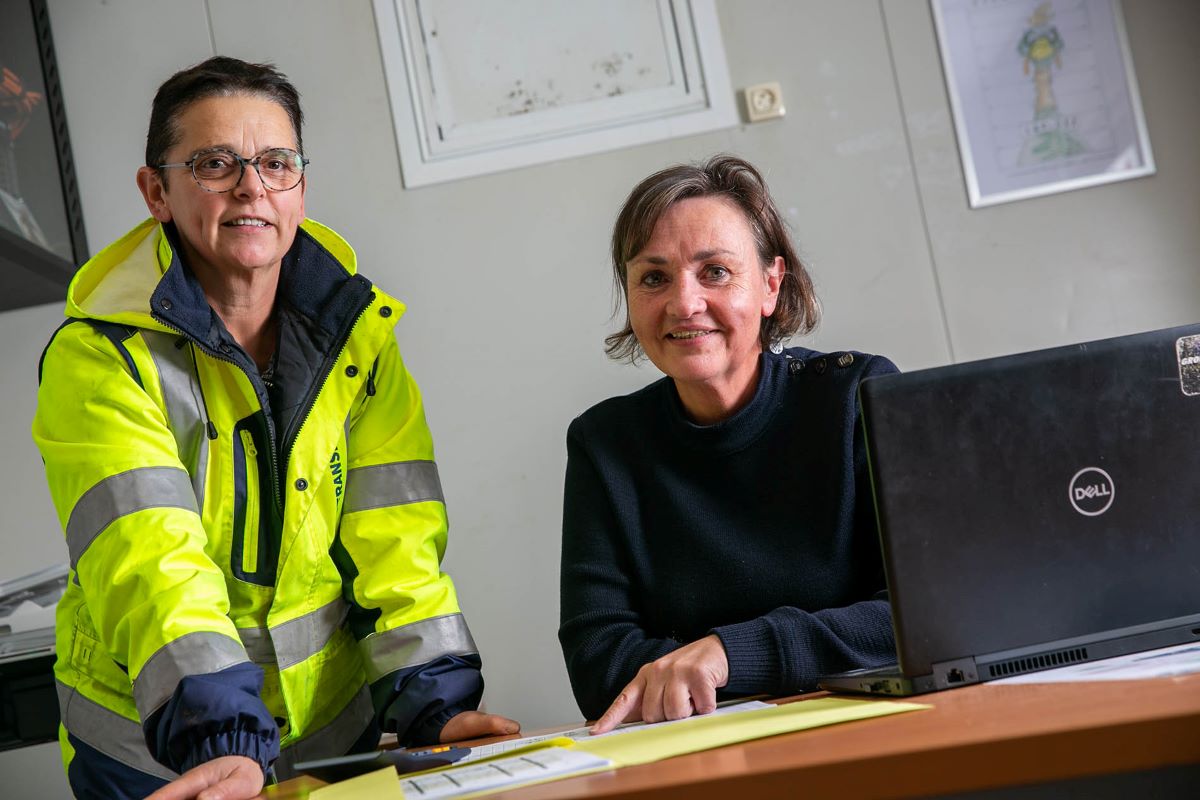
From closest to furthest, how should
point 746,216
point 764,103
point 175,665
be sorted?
point 175,665 → point 746,216 → point 764,103

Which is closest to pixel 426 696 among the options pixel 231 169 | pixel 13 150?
pixel 231 169

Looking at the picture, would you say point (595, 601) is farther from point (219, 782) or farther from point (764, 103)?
point (764, 103)

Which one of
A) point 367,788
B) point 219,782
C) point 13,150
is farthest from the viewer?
point 13,150

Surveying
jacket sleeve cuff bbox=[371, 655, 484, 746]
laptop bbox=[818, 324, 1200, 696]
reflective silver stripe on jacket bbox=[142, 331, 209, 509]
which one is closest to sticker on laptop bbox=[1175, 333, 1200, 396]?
laptop bbox=[818, 324, 1200, 696]

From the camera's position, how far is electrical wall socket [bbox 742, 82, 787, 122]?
270 centimetres

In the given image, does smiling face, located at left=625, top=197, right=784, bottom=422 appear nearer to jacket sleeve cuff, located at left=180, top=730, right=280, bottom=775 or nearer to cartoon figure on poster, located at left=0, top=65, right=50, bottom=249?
jacket sleeve cuff, located at left=180, top=730, right=280, bottom=775

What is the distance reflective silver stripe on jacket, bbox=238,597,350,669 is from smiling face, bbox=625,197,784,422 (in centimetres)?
61

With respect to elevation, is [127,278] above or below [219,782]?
above

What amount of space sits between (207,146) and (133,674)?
0.72 m

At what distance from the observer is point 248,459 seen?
154cm

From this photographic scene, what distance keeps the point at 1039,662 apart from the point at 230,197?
1175mm

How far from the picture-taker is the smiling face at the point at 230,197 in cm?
156

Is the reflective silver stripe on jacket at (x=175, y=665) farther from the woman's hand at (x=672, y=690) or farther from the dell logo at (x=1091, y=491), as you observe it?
the dell logo at (x=1091, y=491)

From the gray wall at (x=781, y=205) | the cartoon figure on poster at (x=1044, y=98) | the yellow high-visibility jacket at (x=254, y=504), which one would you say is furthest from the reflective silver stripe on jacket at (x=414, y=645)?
the cartoon figure on poster at (x=1044, y=98)
